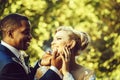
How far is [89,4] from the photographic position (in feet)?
31.7

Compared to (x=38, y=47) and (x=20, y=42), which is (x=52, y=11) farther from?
(x=20, y=42)

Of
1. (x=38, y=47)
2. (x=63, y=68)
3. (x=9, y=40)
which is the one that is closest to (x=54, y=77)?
(x=63, y=68)

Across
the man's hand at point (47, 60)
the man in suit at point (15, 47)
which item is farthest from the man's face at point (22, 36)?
the man's hand at point (47, 60)

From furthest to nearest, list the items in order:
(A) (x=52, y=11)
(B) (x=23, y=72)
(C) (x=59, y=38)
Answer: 1. (A) (x=52, y=11)
2. (C) (x=59, y=38)
3. (B) (x=23, y=72)

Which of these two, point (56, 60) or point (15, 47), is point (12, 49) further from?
point (56, 60)

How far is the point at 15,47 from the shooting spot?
6.57 metres

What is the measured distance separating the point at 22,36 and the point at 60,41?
1.55ft

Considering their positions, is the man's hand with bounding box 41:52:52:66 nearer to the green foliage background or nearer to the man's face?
the man's face

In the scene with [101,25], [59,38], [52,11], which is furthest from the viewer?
[101,25]

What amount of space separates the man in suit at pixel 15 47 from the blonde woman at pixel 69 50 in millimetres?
173

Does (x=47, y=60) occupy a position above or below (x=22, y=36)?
below

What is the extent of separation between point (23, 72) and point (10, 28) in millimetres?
546

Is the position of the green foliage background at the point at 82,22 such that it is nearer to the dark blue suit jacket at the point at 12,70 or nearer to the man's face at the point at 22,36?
the man's face at the point at 22,36

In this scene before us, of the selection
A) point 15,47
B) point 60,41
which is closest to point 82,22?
point 60,41
